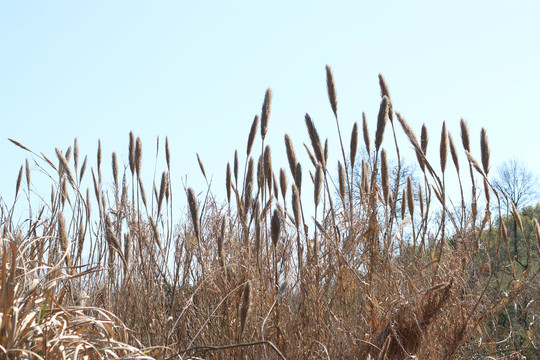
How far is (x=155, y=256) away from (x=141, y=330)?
350mm

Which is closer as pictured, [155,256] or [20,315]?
[20,315]

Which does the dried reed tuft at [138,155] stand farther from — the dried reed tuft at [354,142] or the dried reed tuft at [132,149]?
the dried reed tuft at [354,142]

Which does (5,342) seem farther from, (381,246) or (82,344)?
(381,246)

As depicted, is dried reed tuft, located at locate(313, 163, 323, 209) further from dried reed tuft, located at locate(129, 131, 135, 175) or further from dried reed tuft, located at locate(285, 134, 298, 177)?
dried reed tuft, located at locate(129, 131, 135, 175)

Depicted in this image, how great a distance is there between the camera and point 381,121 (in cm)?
210

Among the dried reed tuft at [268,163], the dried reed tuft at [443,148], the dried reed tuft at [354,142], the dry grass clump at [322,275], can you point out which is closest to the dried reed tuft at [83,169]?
the dry grass clump at [322,275]

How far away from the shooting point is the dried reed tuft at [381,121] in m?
2.09

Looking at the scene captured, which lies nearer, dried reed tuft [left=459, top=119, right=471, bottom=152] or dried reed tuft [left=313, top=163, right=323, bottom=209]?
dried reed tuft [left=313, top=163, right=323, bottom=209]

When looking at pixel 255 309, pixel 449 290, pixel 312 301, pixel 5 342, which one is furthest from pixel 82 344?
pixel 449 290

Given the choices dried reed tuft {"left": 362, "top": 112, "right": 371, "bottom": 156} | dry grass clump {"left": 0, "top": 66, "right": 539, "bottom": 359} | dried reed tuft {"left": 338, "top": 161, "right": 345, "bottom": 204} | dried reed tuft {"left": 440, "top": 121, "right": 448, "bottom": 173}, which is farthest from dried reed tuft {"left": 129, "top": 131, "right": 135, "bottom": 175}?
dried reed tuft {"left": 440, "top": 121, "right": 448, "bottom": 173}

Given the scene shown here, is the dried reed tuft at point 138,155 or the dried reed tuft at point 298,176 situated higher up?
the dried reed tuft at point 138,155

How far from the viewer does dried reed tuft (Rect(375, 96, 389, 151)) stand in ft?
6.84

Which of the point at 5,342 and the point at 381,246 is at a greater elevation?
the point at 381,246

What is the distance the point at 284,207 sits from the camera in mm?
2521
